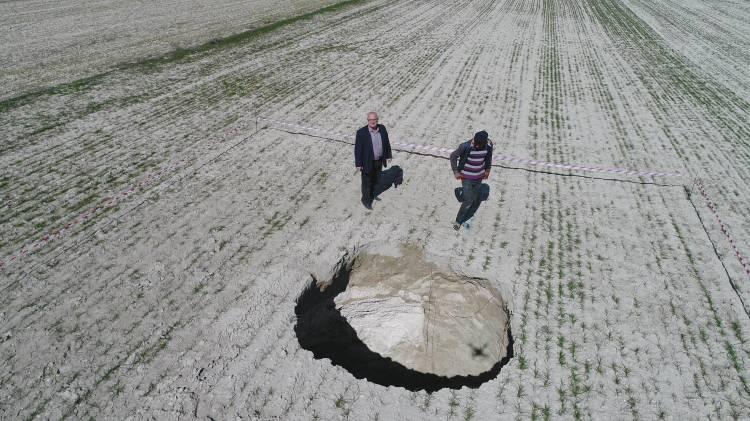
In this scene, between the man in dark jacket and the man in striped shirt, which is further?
the man in dark jacket

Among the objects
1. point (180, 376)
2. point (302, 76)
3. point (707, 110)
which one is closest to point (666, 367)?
point (180, 376)

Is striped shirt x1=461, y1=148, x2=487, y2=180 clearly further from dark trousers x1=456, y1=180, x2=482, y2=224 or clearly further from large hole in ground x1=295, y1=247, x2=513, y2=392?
large hole in ground x1=295, y1=247, x2=513, y2=392

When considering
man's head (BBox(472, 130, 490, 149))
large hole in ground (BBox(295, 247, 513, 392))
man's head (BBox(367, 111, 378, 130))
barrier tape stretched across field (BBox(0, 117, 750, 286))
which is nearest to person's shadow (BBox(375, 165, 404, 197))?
barrier tape stretched across field (BBox(0, 117, 750, 286))

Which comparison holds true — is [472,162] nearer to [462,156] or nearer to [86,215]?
[462,156]

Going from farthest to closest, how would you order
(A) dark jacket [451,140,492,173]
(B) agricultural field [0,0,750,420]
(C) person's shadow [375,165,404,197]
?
(C) person's shadow [375,165,404,197]
(A) dark jacket [451,140,492,173]
(B) agricultural field [0,0,750,420]

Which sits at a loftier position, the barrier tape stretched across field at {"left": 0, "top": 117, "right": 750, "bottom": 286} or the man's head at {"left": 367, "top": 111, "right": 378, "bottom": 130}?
the man's head at {"left": 367, "top": 111, "right": 378, "bottom": 130}

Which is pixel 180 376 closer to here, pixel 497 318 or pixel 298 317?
pixel 298 317
